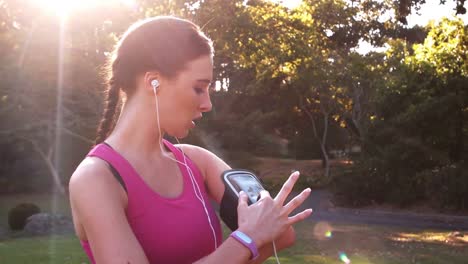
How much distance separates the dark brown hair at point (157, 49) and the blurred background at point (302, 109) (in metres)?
10.3

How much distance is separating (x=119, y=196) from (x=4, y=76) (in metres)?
28.0

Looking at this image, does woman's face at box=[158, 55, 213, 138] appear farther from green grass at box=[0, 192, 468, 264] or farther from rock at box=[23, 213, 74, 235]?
rock at box=[23, 213, 74, 235]

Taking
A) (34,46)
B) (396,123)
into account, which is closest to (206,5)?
(396,123)

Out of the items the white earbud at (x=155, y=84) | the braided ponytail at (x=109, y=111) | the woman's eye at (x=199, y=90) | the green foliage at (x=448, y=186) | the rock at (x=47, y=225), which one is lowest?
the rock at (x=47, y=225)

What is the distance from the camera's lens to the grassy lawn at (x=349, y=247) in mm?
12750

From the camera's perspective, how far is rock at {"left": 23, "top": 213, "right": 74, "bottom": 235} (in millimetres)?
20656

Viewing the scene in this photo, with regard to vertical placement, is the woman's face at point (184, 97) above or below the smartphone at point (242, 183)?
above

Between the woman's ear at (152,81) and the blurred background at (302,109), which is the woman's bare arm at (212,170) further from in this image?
the blurred background at (302,109)

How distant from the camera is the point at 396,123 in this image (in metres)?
25.5

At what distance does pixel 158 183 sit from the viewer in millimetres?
2125

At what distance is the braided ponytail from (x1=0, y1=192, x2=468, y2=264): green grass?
9402mm

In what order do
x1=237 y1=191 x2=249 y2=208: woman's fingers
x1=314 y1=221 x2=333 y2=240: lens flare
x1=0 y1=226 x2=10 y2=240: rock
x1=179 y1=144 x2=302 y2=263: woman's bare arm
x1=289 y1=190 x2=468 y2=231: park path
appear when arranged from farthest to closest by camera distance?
x1=289 y1=190 x2=468 y2=231: park path, x1=0 y1=226 x2=10 y2=240: rock, x1=314 y1=221 x2=333 y2=240: lens flare, x1=179 y1=144 x2=302 y2=263: woman's bare arm, x1=237 y1=191 x2=249 y2=208: woman's fingers

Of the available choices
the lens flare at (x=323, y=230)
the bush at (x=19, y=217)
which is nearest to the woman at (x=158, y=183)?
the lens flare at (x=323, y=230)

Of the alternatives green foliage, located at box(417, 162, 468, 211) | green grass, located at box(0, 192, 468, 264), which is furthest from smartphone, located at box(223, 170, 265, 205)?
green foliage, located at box(417, 162, 468, 211)
